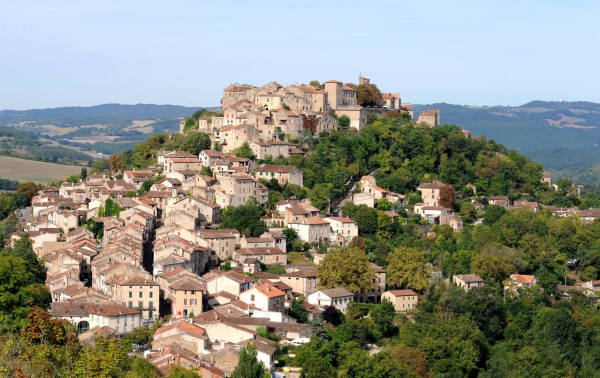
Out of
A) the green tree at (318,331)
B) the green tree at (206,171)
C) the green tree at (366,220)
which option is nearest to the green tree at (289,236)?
the green tree at (366,220)

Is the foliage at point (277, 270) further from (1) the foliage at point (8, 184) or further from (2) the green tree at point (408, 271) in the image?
(1) the foliage at point (8, 184)

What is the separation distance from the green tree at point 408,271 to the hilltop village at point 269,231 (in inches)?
3.5

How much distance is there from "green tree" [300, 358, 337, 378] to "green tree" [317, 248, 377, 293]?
994 cm

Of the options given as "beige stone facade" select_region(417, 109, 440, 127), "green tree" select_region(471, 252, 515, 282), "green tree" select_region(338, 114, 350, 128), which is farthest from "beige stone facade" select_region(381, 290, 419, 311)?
"beige stone facade" select_region(417, 109, 440, 127)

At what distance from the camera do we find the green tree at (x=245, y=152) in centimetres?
5856

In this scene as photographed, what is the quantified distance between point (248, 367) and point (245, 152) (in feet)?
90.1

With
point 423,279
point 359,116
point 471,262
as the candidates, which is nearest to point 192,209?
point 423,279

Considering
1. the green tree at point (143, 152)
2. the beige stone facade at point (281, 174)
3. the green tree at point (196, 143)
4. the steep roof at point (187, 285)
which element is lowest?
the steep roof at point (187, 285)

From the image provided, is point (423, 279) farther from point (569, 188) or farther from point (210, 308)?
point (569, 188)

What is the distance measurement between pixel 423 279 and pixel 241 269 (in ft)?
33.4

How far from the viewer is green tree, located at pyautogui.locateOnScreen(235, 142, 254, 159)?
58562 millimetres

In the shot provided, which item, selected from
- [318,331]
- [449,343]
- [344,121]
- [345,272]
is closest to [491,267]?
[345,272]

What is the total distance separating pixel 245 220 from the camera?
166 ft

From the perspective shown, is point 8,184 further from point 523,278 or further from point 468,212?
point 523,278
